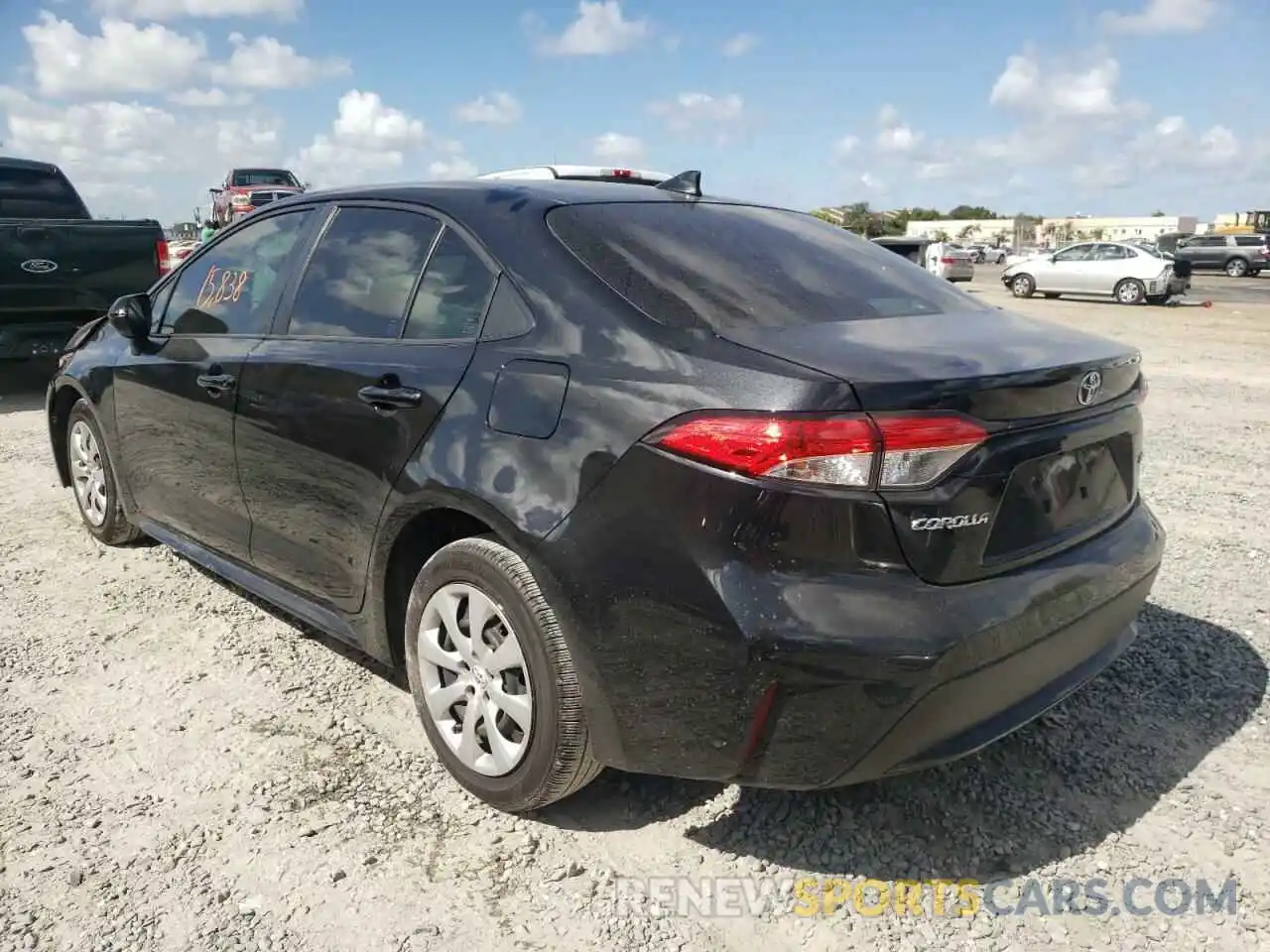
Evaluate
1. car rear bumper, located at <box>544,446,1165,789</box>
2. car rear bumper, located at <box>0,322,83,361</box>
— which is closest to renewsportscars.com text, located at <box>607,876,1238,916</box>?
car rear bumper, located at <box>544,446,1165,789</box>

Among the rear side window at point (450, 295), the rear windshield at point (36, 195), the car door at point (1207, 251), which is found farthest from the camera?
the car door at point (1207, 251)

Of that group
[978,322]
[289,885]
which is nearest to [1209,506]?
[978,322]

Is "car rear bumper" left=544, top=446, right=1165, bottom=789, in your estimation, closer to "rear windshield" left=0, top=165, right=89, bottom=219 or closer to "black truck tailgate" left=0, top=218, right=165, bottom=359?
"black truck tailgate" left=0, top=218, right=165, bottom=359

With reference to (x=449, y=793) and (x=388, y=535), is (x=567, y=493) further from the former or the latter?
(x=449, y=793)

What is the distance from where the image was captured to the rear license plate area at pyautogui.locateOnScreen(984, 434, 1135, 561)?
219cm

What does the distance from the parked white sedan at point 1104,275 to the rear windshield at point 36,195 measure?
22.6 m

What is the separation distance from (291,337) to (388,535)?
2.95ft

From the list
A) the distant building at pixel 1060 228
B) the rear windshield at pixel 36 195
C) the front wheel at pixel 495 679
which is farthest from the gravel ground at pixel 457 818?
the distant building at pixel 1060 228

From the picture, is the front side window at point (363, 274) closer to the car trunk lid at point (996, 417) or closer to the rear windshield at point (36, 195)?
the car trunk lid at point (996, 417)

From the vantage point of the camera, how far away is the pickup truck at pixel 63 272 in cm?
784

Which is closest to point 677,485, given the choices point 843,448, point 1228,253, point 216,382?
point 843,448

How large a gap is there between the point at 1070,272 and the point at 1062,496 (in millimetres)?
25562

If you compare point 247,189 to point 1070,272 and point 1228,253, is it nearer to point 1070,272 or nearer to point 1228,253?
point 1070,272

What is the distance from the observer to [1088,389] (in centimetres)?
239
